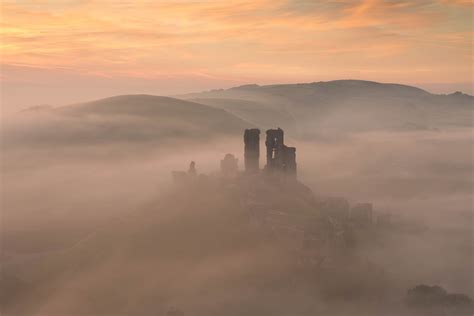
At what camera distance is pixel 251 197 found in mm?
137625

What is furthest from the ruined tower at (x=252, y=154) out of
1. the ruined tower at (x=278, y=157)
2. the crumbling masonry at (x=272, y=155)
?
the ruined tower at (x=278, y=157)

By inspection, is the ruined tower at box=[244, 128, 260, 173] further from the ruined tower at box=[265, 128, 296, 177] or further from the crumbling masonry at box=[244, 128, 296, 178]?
the ruined tower at box=[265, 128, 296, 177]

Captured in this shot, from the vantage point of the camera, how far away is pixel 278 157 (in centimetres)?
15362

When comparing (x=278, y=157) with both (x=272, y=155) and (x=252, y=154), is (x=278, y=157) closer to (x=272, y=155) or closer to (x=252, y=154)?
(x=272, y=155)

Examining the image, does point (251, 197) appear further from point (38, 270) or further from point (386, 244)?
point (386, 244)

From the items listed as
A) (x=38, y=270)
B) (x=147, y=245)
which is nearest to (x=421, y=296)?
(x=147, y=245)

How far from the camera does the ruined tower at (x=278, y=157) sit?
15300cm

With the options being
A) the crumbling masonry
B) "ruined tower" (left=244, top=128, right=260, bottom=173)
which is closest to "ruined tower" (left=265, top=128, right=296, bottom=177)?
the crumbling masonry

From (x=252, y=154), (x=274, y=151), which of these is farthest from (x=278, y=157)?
(x=252, y=154)

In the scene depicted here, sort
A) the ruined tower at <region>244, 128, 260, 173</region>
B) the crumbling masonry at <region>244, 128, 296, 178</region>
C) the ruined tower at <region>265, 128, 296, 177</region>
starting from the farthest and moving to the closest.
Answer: the ruined tower at <region>265, 128, 296, 177</region>
the crumbling masonry at <region>244, 128, 296, 178</region>
the ruined tower at <region>244, 128, 260, 173</region>

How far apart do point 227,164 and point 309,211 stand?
2904 centimetres

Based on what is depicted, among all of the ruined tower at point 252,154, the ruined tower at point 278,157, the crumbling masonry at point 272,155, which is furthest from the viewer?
the ruined tower at point 278,157

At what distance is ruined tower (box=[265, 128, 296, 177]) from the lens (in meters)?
153

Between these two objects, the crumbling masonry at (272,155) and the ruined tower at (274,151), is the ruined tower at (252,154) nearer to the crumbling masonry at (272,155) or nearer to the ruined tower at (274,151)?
the crumbling masonry at (272,155)
